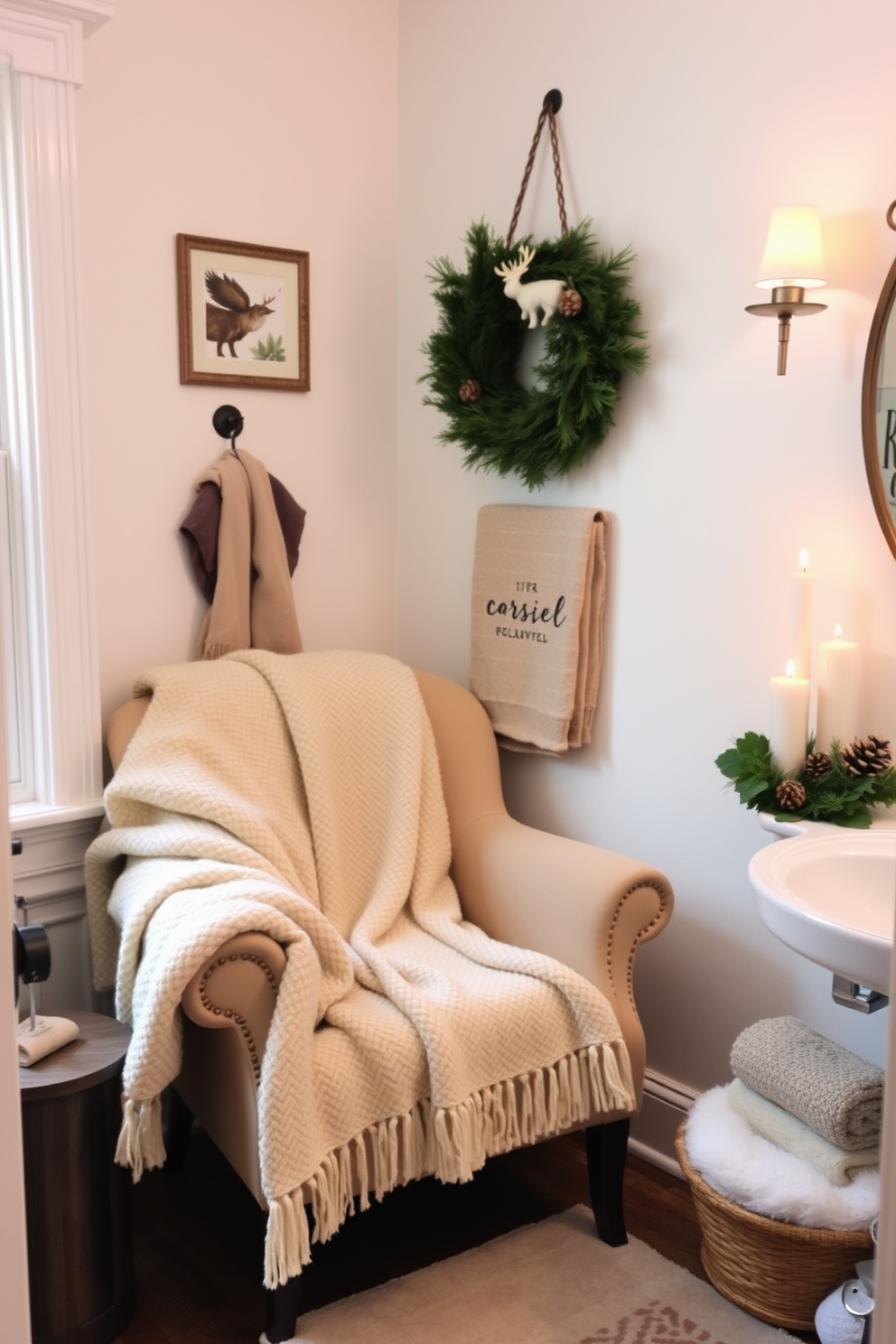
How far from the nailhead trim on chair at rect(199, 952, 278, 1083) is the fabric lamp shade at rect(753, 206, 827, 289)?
1324mm

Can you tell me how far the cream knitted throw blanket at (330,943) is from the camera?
180 cm

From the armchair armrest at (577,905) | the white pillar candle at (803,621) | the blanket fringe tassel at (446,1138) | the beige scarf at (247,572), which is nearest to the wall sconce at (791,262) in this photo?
the white pillar candle at (803,621)

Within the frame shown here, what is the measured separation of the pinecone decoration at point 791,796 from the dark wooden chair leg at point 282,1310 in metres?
1.05

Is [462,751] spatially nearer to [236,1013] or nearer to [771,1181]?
[236,1013]

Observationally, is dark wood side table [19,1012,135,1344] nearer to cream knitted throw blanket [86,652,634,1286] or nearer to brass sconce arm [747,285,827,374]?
cream knitted throw blanket [86,652,634,1286]

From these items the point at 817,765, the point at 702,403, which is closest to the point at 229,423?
the point at 702,403

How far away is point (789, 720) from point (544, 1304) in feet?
3.41

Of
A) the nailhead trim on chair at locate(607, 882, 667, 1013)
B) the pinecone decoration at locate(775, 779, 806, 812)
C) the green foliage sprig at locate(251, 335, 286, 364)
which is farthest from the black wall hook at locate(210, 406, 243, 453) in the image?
the pinecone decoration at locate(775, 779, 806, 812)

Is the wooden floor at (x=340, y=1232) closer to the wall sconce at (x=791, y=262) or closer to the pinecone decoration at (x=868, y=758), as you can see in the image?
the pinecone decoration at (x=868, y=758)

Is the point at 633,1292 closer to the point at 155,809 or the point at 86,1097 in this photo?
the point at 86,1097

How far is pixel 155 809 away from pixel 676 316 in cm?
133

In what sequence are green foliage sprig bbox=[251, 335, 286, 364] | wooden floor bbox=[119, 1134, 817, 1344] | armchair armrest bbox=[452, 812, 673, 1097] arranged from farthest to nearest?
green foliage sprig bbox=[251, 335, 286, 364], armchair armrest bbox=[452, 812, 673, 1097], wooden floor bbox=[119, 1134, 817, 1344]

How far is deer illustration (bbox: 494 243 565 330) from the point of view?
7.69 ft

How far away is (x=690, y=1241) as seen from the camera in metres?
2.17
